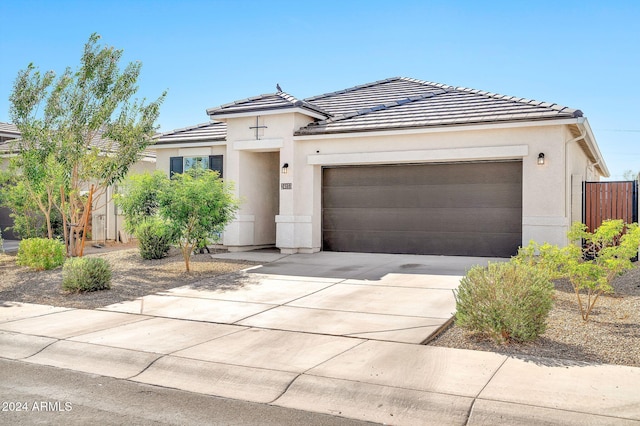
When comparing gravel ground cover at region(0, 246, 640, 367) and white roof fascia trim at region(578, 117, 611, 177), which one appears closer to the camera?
gravel ground cover at region(0, 246, 640, 367)

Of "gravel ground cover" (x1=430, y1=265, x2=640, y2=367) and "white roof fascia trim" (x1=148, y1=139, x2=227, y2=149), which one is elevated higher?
"white roof fascia trim" (x1=148, y1=139, x2=227, y2=149)

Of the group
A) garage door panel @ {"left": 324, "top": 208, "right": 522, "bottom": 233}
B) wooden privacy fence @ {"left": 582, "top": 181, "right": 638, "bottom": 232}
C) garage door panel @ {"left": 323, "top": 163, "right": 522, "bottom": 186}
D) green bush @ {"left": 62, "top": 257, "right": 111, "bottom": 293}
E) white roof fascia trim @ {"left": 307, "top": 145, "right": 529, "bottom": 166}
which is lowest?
green bush @ {"left": 62, "top": 257, "right": 111, "bottom": 293}

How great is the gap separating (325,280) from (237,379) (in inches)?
226

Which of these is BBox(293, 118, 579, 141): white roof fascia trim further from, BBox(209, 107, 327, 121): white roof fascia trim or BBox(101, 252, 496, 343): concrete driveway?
BBox(101, 252, 496, 343): concrete driveway

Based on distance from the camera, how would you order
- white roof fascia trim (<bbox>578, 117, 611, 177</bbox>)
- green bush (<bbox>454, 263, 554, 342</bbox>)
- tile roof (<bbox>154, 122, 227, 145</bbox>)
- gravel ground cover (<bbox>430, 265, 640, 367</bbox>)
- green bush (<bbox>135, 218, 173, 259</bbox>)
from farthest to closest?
tile roof (<bbox>154, 122, 227, 145</bbox>) → green bush (<bbox>135, 218, 173, 259</bbox>) → white roof fascia trim (<bbox>578, 117, 611, 177</bbox>) → green bush (<bbox>454, 263, 554, 342</bbox>) → gravel ground cover (<bbox>430, 265, 640, 367</bbox>)

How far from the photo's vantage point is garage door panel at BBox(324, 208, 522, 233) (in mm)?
14297

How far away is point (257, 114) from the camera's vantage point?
53.0ft

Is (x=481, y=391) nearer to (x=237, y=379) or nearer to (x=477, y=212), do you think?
(x=237, y=379)

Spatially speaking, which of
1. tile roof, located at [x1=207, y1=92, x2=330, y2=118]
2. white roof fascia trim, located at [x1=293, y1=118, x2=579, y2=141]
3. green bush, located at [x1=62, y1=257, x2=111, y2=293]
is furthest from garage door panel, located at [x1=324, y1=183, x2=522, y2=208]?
green bush, located at [x1=62, y1=257, x2=111, y2=293]

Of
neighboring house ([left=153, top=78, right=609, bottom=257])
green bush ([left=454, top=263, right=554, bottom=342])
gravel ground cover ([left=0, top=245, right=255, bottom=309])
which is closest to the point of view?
green bush ([left=454, top=263, right=554, bottom=342])

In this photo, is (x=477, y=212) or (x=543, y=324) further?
(x=477, y=212)

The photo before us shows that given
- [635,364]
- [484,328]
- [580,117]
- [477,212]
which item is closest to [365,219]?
[477,212]

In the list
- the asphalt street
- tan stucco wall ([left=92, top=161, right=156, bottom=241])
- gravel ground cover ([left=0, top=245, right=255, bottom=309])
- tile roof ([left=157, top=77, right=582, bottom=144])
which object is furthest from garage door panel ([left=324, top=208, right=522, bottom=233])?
the asphalt street

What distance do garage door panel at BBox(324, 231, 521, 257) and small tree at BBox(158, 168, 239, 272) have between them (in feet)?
14.5
